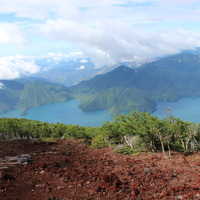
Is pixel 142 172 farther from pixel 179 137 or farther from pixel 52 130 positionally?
pixel 52 130

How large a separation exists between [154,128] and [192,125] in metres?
10.9

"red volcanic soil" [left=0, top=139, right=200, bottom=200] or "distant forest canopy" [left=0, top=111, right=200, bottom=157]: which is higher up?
"distant forest canopy" [left=0, top=111, right=200, bottom=157]

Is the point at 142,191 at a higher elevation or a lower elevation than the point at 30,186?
lower

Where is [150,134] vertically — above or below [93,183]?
above

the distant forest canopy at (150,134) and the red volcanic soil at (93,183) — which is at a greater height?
the distant forest canopy at (150,134)

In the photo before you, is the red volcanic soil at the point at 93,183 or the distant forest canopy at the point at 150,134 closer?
the red volcanic soil at the point at 93,183

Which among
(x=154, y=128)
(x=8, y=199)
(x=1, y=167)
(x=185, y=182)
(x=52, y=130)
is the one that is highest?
(x=52, y=130)

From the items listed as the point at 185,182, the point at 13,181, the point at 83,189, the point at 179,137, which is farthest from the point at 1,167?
the point at 179,137

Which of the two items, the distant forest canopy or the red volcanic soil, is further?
the distant forest canopy

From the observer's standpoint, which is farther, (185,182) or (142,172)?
(142,172)


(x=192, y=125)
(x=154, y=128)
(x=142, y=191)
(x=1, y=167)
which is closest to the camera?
(x=142, y=191)

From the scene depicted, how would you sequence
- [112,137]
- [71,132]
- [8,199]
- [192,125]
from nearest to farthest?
[8,199]
[192,125]
[112,137]
[71,132]

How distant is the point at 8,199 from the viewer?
543 inches

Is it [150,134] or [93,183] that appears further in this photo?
[150,134]
